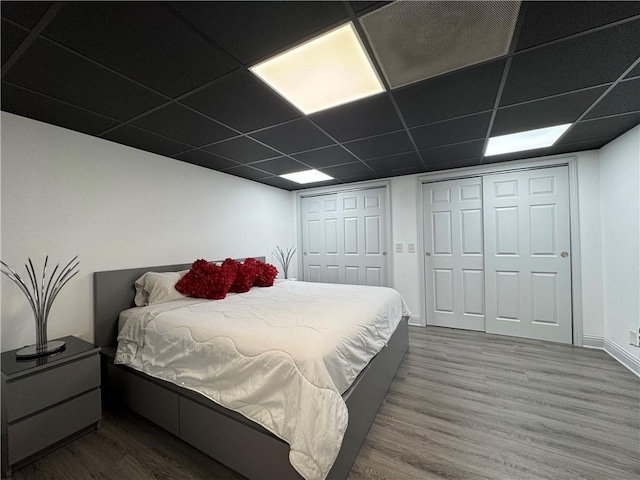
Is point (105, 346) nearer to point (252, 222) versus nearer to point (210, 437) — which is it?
point (210, 437)

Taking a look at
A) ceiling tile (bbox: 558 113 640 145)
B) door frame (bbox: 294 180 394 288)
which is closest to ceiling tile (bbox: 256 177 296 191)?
door frame (bbox: 294 180 394 288)

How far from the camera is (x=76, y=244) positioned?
226 centimetres

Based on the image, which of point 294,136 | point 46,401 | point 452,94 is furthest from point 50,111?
point 452,94

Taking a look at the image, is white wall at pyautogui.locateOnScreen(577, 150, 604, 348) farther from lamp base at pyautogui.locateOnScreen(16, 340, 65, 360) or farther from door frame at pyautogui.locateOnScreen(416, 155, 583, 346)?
lamp base at pyautogui.locateOnScreen(16, 340, 65, 360)

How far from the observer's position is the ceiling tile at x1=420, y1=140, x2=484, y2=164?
2.91 m

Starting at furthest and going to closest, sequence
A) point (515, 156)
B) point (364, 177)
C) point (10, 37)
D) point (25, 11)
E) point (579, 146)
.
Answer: point (364, 177) < point (515, 156) < point (579, 146) < point (10, 37) < point (25, 11)

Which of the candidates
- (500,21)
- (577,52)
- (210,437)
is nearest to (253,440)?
(210,437)

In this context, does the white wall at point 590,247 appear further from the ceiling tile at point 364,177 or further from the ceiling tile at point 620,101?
the ceiling tile at point 364,177

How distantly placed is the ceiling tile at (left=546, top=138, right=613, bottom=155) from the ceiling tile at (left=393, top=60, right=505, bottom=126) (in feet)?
5.87

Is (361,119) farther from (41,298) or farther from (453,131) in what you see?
(41,298)

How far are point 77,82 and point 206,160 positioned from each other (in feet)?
5.24

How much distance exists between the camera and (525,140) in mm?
2838

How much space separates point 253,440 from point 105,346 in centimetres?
189

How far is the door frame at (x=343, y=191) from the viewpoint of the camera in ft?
14.2
